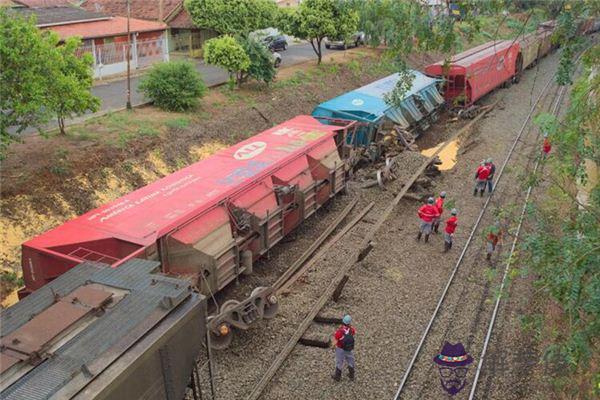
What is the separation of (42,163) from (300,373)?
35.6 feet

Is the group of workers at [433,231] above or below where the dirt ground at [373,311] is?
above

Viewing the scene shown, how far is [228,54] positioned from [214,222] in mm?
14879

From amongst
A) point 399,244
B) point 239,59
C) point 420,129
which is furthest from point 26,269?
point 420,129

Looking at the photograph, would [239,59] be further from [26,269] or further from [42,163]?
[26,269]

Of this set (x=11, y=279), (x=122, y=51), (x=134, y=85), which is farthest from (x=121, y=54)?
(x=11, y=279)

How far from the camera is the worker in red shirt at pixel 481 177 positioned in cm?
1744

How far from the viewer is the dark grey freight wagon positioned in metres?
5.75

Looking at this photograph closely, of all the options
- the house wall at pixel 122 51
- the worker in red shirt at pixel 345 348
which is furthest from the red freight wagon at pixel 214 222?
the house wall at pixel 122 51

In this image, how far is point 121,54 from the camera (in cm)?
2977

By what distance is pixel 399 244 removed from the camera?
15.1 m

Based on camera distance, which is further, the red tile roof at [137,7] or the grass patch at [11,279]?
the red tile roof at [137,7]

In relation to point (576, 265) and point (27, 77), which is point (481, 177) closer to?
point (576, 265)

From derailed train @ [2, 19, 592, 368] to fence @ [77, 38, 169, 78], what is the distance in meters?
15.2

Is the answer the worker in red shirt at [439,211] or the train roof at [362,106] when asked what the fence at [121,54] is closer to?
the train roof at [362,106]
